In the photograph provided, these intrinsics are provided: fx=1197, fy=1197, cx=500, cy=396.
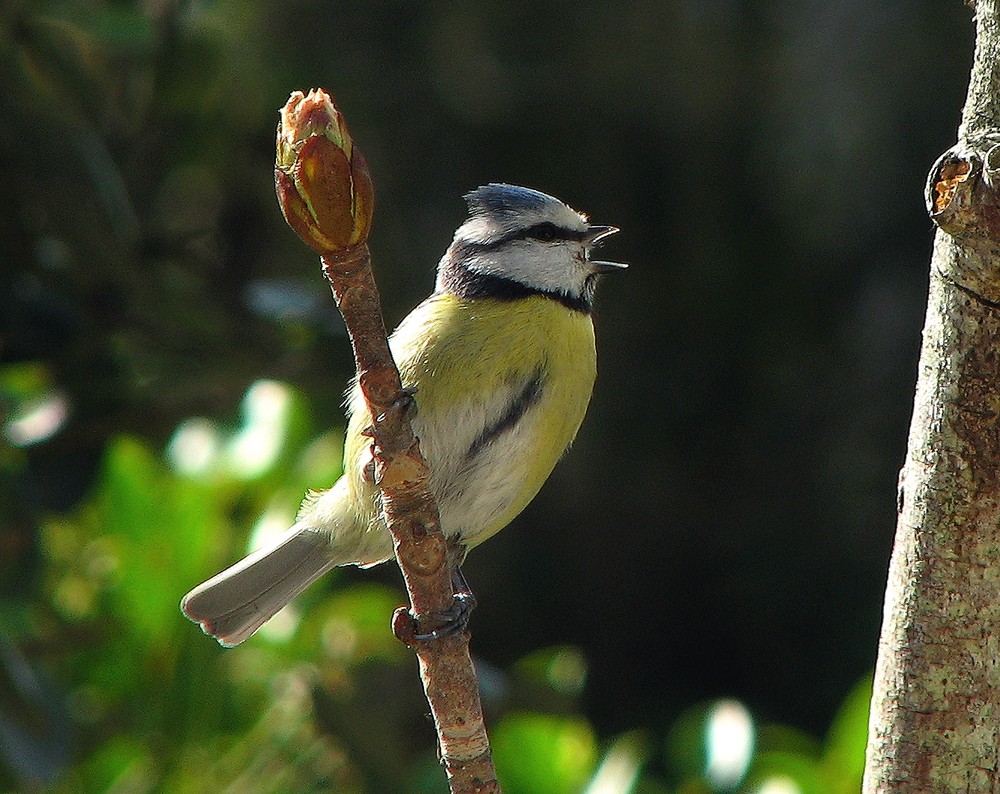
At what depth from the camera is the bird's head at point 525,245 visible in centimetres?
184

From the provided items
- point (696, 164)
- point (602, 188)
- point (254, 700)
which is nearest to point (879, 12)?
point (696, 164)

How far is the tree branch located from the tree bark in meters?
0.37

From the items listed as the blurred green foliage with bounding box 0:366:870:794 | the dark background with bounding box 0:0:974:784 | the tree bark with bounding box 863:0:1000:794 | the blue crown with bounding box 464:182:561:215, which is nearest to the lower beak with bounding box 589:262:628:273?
the blue crown with bounding box 464:182:561:215

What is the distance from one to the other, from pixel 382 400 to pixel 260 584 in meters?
0.94

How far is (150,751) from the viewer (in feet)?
7.09

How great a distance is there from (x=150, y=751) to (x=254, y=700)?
0.72ft

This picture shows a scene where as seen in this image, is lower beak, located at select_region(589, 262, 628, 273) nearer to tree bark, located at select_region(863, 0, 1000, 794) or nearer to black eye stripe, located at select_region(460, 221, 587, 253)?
black eye stripe, located at select_region(460, 221, 587, 253)

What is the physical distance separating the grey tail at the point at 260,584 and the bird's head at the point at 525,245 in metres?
0.45

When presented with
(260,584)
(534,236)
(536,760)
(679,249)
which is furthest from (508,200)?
(679,249)

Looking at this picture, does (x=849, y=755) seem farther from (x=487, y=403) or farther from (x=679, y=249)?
(x=679, y=249)

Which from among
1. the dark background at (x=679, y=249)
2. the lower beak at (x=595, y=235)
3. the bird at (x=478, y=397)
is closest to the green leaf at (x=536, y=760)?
the bird at (x=478, y=397)

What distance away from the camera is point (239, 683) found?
230 cm

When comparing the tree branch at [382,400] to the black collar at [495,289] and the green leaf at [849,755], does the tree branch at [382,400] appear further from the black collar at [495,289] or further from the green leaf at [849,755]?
the green leaf at [849,755]

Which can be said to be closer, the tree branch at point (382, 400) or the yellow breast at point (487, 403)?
the tree branch at point (382, 400)
